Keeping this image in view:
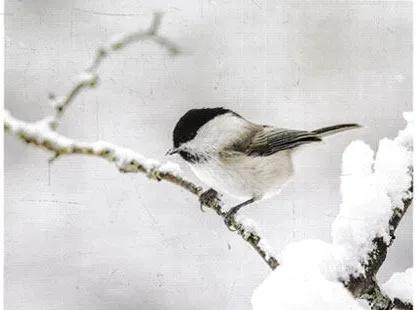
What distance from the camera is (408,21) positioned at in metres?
0.89

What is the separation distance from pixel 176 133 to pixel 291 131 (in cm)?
18

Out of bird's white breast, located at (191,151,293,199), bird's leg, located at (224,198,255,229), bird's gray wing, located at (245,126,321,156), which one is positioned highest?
bird's gray wing, located at (245,126,321,156)

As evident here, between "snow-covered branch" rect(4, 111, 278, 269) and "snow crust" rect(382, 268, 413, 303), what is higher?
"snow-covered branch" rect(4, 111, 278, 269)

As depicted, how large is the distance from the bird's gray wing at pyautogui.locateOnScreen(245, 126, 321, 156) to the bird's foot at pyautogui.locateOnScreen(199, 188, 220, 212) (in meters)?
0.10

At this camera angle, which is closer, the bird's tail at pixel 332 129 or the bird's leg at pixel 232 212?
the bird's leg at pixel 232 212

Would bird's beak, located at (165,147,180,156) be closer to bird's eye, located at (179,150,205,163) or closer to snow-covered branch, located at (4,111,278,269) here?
bird's eye, located at (179,150,205,163)

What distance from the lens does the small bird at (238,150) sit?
85 cm

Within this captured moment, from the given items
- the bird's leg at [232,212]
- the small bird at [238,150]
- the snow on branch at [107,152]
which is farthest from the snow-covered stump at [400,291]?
the small bird at [238,150]

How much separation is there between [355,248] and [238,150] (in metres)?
0.39

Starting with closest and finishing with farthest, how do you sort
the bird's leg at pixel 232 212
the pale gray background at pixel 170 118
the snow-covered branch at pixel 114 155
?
the snow-covered branch at pixel 114 155, the bird's leg at pixel 232 212, the pale gray background at pixel 170 118

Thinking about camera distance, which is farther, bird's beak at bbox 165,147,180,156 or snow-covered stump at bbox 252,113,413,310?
bird's beak at bbox 165,147,180,156

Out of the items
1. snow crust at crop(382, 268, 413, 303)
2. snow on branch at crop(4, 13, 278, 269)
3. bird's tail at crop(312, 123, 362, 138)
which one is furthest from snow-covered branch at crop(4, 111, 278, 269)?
bird's tail at crop(312, 123, 362, 138)

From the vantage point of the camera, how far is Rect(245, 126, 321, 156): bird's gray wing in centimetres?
88

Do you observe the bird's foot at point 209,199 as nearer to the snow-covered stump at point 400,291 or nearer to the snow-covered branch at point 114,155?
the snow-covered branch at point 114,155
